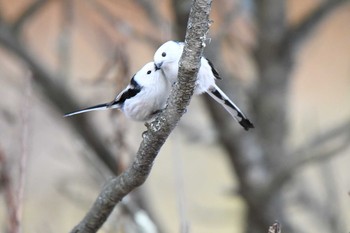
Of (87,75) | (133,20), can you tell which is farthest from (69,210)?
(133,20)

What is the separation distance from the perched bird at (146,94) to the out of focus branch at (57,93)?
0.79m

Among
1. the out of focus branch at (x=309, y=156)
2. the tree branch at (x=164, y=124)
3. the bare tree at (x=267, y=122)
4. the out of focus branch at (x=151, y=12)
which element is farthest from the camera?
the out of focus branch at (x=151, y=12)

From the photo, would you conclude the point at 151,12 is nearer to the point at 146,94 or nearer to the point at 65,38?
the point at 65,38

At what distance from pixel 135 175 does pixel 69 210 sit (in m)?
1.90

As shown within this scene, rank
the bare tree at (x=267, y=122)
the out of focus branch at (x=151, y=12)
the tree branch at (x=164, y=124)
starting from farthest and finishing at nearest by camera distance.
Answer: the out of focus branch at (x=151, y=12)
the bare tree at (x=267, y=122)
the tree branch at (x=164, y=124)

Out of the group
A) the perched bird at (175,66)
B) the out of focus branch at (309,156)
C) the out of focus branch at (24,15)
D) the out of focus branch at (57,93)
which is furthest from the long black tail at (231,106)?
the out of focus branch at (24,15)

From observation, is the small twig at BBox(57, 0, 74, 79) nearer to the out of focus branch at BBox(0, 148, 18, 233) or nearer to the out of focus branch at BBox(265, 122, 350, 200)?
the out of focus branch at BBox(265, 122, 350, 200)

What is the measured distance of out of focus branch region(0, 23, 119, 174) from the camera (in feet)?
4.25

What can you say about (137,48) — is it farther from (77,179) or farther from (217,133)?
(217,133)

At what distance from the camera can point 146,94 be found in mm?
470

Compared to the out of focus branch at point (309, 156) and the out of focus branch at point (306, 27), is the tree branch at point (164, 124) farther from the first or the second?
the out of focus branch at point (306, 27)

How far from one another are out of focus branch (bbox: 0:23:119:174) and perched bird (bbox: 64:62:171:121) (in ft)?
2.60

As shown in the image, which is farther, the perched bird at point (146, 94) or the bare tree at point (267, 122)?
the bare tree at point (267, 122)

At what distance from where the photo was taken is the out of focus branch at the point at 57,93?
1294 millimetres
